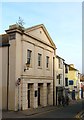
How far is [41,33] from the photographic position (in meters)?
32.4

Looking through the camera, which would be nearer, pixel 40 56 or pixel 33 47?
pixel 33 47

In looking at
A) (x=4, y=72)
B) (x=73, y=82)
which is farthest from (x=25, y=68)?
(x=73, y=82)

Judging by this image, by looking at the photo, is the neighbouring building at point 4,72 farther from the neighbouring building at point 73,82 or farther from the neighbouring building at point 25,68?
the neighbouring building at point 73,82

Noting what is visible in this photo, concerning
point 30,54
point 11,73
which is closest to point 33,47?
point 30,54

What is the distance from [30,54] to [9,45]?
3710 mm

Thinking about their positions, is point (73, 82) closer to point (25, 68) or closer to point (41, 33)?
point (41, 33)

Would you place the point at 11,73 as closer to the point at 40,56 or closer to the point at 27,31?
the point at 27,31

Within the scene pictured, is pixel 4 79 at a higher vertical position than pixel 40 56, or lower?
lower

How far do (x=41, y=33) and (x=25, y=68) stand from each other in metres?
7.28

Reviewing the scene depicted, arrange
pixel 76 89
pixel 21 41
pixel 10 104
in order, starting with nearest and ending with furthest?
pixel 10 104 < pixel 21 41 < pixel 76 89

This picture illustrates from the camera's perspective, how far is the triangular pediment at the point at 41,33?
2933cm

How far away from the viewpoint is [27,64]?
26906mm

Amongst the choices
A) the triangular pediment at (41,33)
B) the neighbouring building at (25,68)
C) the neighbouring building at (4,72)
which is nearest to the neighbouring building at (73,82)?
the triangular pediment at (41,33)

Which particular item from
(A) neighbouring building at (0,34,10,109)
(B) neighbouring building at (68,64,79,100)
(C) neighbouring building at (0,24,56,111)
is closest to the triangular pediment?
(C) neighbouring building at (0,24,56,111)
